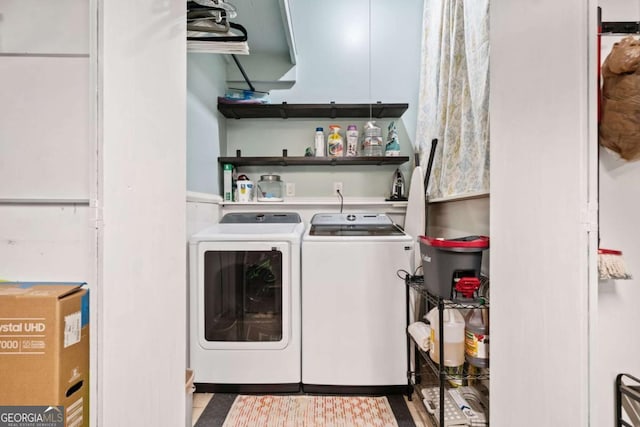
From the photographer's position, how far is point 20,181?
887 millimetres

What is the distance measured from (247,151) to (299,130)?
45 cm

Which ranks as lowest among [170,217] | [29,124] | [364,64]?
[170,217]

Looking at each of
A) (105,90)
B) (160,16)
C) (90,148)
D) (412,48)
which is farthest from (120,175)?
(412,48)

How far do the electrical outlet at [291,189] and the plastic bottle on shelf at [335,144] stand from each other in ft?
1.26

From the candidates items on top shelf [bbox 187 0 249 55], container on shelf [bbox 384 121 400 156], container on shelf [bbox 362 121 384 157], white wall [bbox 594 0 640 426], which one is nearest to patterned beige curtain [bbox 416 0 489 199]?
container on shelf [bbox 384 121 400 156]

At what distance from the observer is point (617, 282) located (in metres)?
0.97

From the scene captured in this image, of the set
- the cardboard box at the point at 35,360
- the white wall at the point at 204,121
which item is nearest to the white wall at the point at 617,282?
the cardboard box at the point at 35,360

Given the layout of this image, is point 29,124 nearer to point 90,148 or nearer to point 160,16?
point 90,148

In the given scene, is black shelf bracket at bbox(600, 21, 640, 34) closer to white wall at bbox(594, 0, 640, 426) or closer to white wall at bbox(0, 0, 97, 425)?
white wall at bbox(594, 0, 640, 426)

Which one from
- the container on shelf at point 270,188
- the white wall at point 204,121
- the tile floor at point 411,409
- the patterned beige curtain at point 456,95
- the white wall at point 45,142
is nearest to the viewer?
the white wall at point 45,142

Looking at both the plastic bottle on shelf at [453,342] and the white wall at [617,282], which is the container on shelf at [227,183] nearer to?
the plastic bottle on shelf at [453,342]

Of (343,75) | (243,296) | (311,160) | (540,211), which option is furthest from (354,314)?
(343,75)

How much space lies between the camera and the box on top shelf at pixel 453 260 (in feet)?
4.07

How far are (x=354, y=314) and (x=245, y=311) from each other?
2.09 feet
